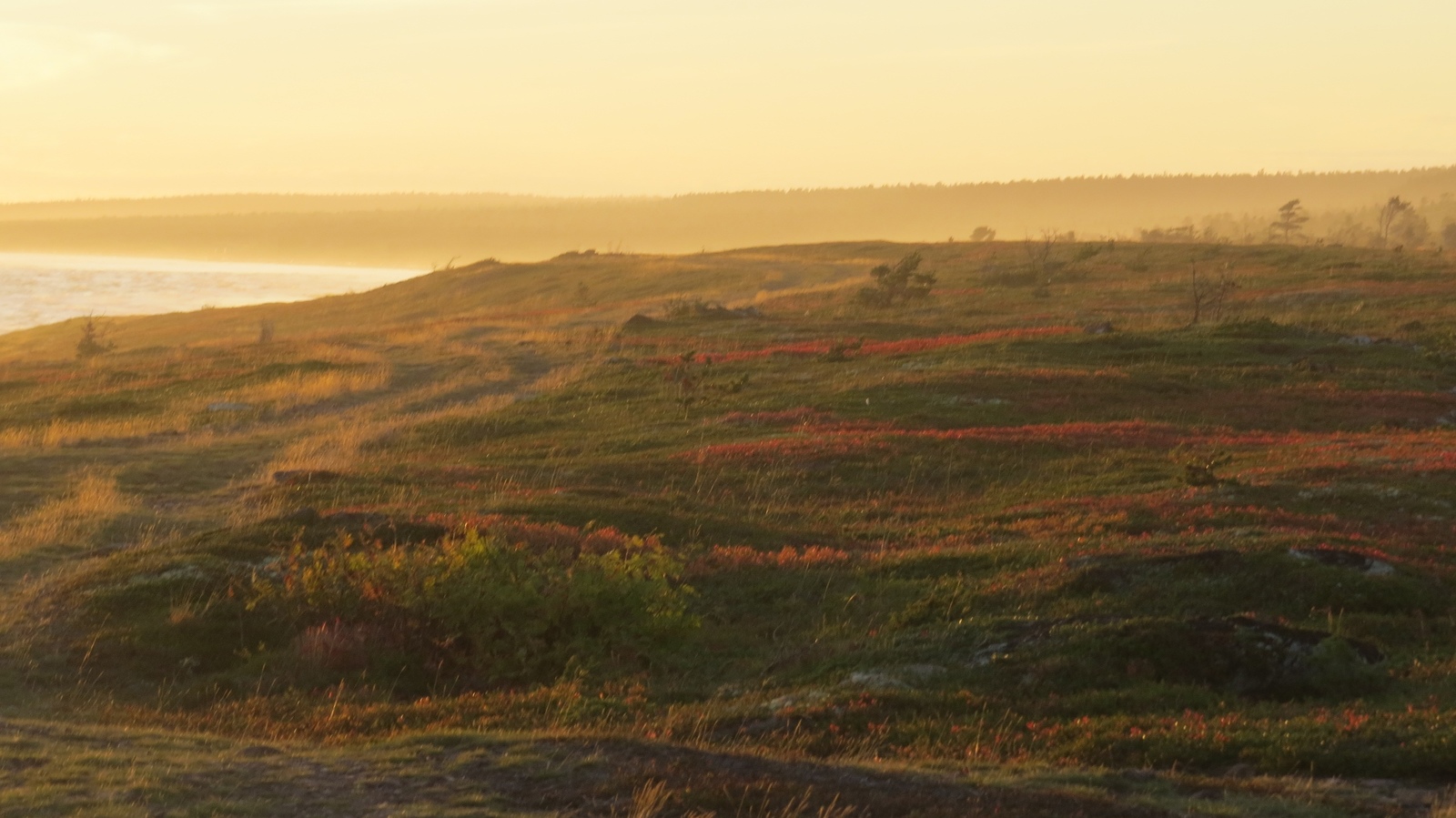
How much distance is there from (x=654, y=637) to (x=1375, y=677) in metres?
6.63

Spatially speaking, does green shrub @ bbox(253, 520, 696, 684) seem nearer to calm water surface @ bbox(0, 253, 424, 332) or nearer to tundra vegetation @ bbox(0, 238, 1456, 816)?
tundra vegetation @ bbox(0, 238, 1456, 816)

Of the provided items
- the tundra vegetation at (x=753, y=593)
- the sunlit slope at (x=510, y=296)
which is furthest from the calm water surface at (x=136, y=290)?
the tundra vegetation at (x=753, y=593)

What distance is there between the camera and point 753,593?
16.1 metres

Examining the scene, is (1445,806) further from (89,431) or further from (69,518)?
(89,431)

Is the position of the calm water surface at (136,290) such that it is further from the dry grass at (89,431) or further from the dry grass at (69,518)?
the dry grass at (69,518)

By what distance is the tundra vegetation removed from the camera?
8.84m

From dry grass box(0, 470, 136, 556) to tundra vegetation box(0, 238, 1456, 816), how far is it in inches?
4.0

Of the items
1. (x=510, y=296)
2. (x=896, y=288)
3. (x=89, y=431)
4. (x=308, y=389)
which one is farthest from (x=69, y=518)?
(x=510, y=296)

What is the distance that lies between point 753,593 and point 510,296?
258 feet

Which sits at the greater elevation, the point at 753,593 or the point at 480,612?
the point at 480,612

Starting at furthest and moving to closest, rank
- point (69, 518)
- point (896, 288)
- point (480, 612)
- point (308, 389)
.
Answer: point (896, 288) < point (308, 389) < point (69, 518) < point (480, 612)

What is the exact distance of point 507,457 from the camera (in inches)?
1081

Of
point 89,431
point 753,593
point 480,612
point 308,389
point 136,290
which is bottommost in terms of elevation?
point 753,593

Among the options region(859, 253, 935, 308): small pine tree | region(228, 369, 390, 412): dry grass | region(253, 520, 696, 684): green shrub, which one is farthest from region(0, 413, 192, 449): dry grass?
region(859, 253, 935, 308): small pine tree
